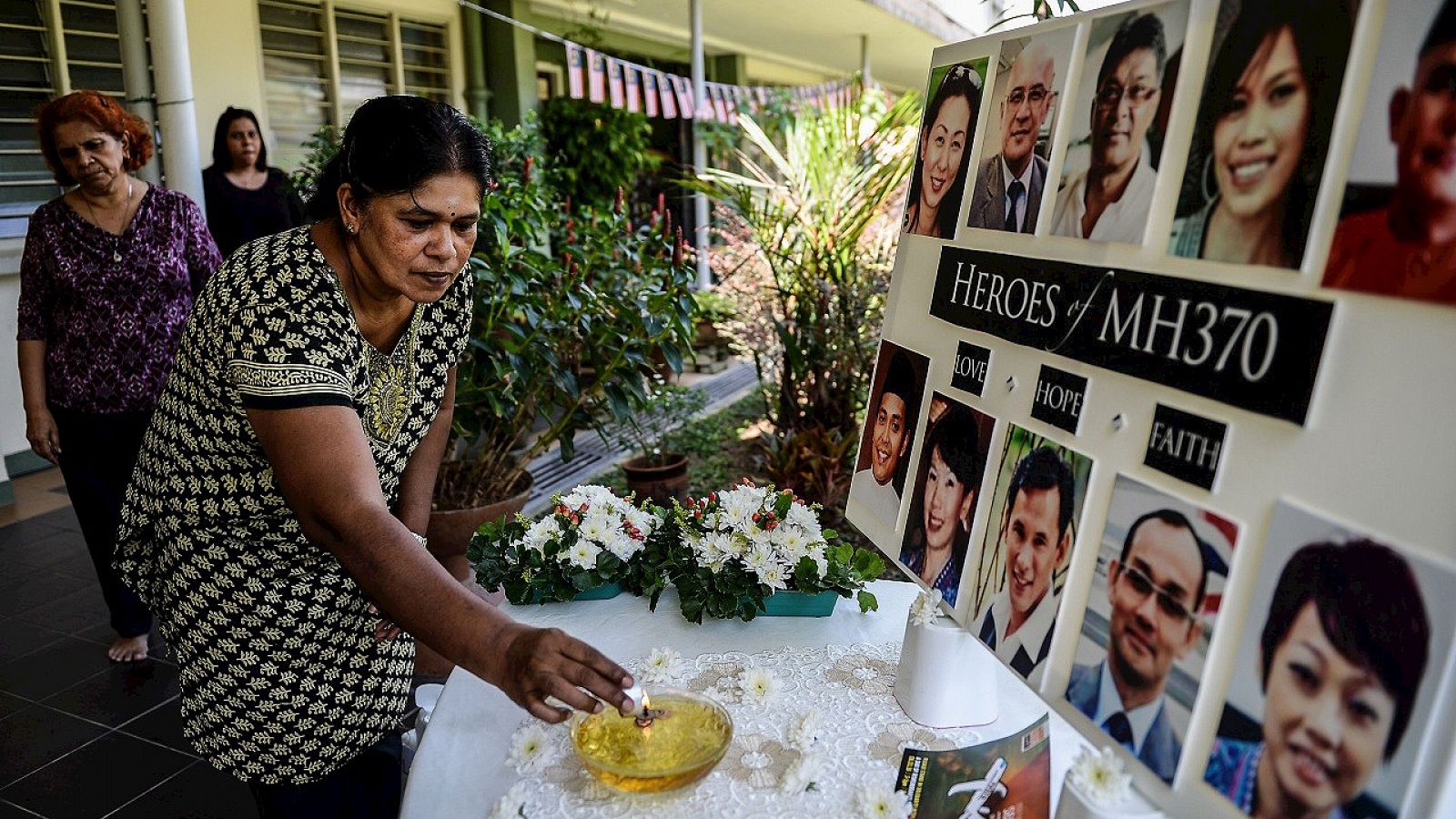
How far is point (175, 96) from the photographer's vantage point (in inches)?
124

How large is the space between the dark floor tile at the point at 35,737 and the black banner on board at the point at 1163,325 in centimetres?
272

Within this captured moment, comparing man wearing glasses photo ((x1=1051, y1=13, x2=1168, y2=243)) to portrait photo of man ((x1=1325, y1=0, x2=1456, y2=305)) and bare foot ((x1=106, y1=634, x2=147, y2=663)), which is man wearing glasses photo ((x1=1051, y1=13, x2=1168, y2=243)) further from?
bare foot ((x1=106, y1=634, x2=147, y2=663))

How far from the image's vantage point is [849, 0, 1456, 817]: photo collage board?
0.59 m

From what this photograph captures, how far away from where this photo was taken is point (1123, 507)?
0.80m

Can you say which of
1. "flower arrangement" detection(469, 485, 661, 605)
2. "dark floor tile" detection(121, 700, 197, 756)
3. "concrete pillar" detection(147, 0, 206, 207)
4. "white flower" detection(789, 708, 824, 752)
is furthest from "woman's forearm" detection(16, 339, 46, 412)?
"white flower" detection(789, 708, 824, 752)

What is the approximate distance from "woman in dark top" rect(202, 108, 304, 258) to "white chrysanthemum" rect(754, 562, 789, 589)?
137 inches

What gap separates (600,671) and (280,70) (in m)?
5.91

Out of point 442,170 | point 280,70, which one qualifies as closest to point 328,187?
point 442,170

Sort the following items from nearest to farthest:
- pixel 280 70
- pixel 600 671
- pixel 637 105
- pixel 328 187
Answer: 1. pixel 600 671
2. pixel 328 187
3. pixel 280 70
4. pixel 637 105

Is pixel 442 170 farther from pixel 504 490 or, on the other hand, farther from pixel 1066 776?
pixel 504 490

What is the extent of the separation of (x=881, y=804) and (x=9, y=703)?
2.90 metres

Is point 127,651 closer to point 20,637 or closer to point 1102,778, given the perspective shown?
point 20,637

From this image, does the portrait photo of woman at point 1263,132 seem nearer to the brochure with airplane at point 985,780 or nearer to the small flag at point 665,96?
the brochure with airplane at point 985,780

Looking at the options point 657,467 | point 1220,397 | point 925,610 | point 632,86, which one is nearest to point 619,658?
point 925,610
